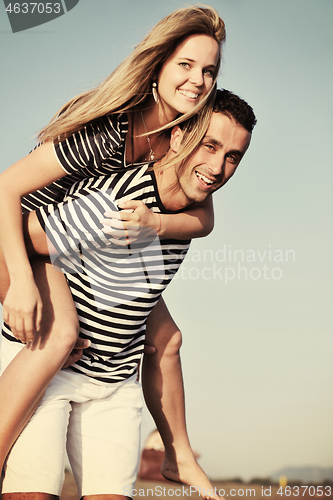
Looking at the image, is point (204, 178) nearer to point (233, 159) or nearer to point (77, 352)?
point (233, 159)

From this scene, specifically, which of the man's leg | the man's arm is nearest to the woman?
the man's leg

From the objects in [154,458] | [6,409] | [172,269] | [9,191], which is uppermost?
[9,191]

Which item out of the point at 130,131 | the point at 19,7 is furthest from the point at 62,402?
the point at 19,7

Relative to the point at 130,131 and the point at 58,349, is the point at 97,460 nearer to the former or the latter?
the point at 58,349

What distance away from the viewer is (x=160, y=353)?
67.2 inches

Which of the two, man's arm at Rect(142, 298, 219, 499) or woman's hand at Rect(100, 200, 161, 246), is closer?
woman's hand at Rect(100, 200, 161, 246)

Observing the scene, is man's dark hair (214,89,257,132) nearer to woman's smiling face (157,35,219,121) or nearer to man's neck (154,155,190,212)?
woman's smiling face (157,35,219,121)

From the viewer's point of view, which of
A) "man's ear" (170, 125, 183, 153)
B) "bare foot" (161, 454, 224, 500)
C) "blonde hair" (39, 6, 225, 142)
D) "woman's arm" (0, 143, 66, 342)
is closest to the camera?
"woman's arm" (0, 143, 66, 342)

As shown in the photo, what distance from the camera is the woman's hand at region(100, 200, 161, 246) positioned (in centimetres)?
127

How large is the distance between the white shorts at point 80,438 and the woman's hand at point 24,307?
8.0 inches

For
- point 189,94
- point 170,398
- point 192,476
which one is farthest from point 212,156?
point 192,476

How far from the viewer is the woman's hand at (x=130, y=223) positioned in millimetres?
1271

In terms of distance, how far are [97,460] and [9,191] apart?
3.00 feet

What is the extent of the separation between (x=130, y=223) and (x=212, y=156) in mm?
357
